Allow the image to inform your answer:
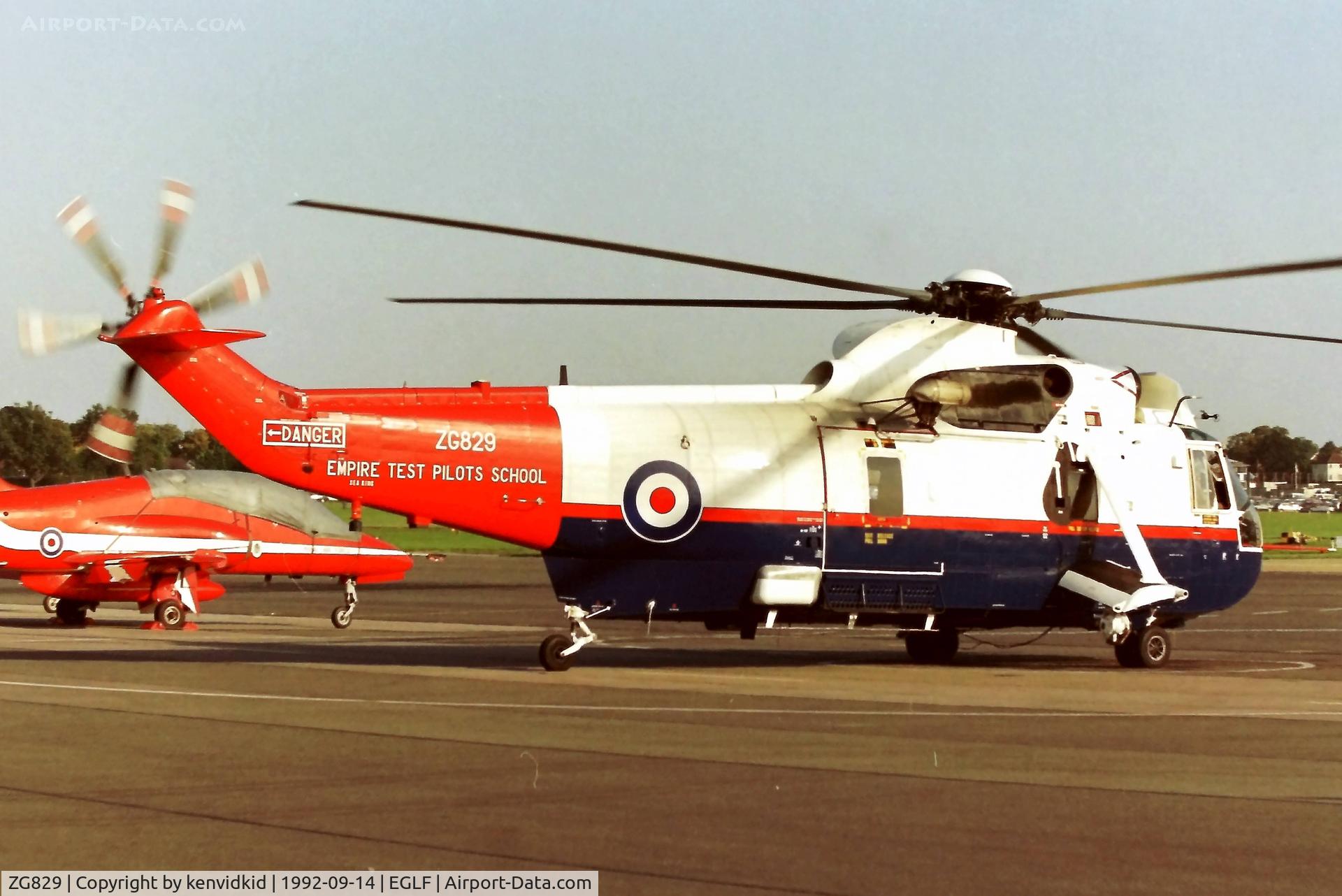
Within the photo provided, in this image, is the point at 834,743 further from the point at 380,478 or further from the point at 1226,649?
the point at 1226,649

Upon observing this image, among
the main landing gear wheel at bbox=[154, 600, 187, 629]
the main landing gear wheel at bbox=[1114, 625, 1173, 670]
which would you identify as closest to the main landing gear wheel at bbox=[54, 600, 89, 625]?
the main landing gear wheel at bbox=[154, 600, 187, 629]

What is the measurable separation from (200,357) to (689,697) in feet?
23.1

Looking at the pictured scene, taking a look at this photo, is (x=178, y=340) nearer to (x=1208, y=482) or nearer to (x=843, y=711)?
(x=843, y=711)

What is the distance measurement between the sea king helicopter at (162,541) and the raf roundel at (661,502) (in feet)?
43.0

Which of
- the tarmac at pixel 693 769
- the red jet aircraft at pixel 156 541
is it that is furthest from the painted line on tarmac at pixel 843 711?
the red jet aircraft at pixel 156 541

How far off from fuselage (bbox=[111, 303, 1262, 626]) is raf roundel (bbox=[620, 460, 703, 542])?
0.03m

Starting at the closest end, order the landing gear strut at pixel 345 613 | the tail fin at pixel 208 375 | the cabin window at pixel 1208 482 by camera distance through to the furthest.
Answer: the tail fin at pixel 208 375 < the cabin window at pixel 1208 482 < the landing gear strut at pixel 345 613

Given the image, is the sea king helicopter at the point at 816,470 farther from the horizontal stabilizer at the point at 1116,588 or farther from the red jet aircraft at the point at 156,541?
the red jet aircraft at the point at 156,541

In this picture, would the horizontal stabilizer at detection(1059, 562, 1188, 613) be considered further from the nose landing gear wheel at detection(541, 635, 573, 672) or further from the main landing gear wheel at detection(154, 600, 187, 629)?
the main landing gear wheel at detection(154, 600, 187, 629)

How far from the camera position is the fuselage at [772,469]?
18203 millimetres

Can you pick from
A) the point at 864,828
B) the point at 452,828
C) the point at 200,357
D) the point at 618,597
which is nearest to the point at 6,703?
Answer: the point at 200,357

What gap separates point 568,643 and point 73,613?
17.3 m

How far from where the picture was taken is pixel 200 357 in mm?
17625

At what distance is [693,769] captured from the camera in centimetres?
1170
